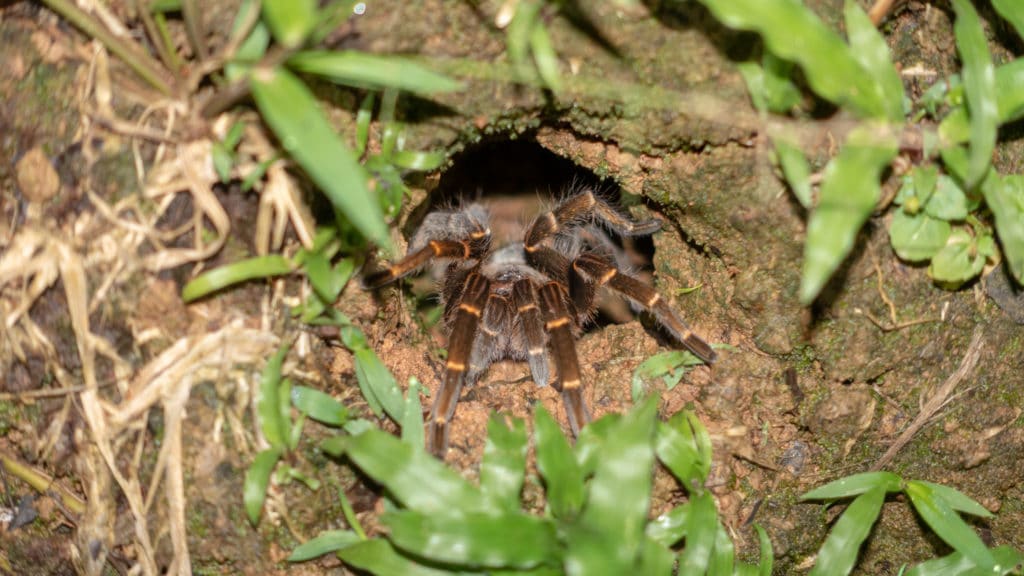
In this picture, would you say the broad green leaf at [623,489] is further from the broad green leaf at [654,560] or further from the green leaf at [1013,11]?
the green leaf at [1013,11]

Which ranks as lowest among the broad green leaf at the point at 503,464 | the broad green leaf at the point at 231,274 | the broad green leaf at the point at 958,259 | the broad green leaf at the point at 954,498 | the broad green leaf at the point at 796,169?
the broad green leaf at the point at 954,498

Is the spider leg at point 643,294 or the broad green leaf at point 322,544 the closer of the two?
the broad green leaf at point 322,544

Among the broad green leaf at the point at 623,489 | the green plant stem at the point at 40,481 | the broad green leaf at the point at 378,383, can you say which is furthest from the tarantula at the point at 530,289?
the green plant stem at the point at 40,481

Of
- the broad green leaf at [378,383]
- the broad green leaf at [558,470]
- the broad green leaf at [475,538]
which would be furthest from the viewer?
the broad green leaf at [378,383]

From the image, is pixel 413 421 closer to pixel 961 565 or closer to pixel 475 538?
pixel 475 538

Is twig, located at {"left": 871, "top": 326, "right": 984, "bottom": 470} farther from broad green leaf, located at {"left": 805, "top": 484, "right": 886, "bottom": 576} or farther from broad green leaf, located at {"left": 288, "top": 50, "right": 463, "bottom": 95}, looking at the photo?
broad green leaf, located at {"left": 288, "top": 50, "right": 463, "bottom": 95}

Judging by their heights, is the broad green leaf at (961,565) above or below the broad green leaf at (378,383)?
below

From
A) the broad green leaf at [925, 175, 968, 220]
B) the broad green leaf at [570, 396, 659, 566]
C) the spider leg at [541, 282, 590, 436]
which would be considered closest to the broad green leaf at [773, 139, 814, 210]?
the broad green leaf at [925, 175, 968, 220]
